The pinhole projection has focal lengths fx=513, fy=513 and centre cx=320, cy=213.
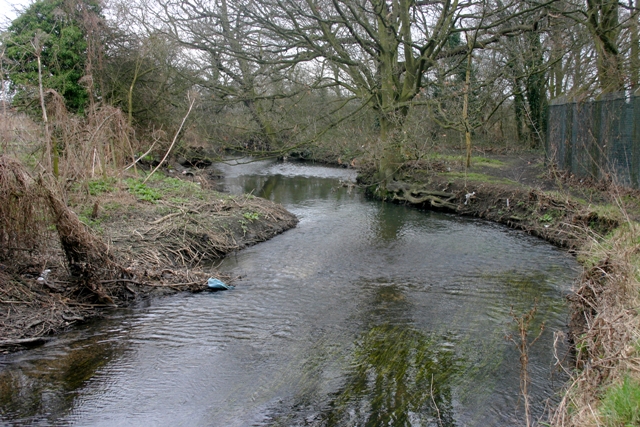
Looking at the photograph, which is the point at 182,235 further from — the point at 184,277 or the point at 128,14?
the point at 128,14

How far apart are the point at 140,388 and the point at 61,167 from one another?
6636mm

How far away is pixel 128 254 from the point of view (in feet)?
31.1

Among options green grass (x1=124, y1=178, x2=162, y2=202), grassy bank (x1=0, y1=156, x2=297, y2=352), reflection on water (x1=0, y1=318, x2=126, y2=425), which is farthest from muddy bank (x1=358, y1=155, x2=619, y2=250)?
green grass (x1=124, y1=178, x2=162, y2=202)

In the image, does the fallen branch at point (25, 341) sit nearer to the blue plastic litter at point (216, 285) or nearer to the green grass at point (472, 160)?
the blue plastic litter at point (216, 285)

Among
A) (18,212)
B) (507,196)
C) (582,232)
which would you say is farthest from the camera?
(507,196)

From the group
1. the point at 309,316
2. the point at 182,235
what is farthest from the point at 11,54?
the point at 309,316

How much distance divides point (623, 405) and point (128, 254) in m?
8.23

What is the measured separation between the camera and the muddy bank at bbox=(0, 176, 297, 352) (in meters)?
7.21

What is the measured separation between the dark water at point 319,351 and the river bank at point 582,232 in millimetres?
713

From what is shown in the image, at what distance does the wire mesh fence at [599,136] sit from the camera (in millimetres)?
12188

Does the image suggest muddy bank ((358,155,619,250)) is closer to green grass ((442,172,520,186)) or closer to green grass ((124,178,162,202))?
green grass ((442,172,520,186))

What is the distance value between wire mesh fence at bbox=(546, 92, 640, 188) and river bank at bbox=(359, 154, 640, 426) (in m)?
0.55

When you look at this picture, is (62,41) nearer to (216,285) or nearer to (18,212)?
(18,212)

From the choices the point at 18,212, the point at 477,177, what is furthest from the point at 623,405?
the point at 477,177
